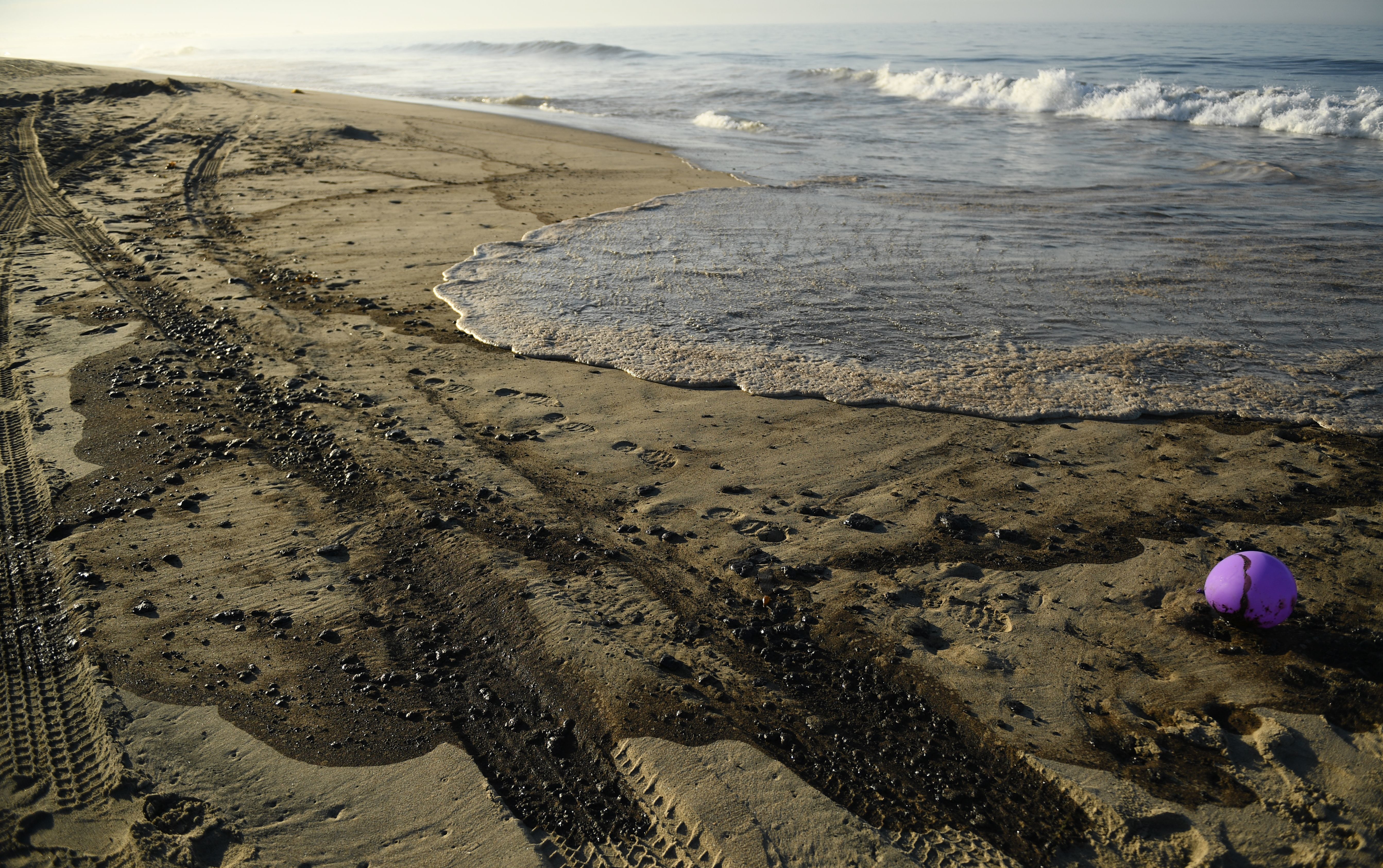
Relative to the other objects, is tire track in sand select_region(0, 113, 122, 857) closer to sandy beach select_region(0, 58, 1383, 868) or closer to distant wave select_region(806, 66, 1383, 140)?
sandy beach select_region(0, 58, 1383, 868)

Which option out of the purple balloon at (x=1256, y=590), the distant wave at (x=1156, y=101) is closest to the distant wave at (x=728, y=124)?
the distant wave at (x=1156, y=101)

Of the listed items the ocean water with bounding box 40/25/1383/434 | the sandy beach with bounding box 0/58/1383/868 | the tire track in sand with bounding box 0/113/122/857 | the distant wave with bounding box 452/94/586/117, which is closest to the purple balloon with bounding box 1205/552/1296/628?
the sandy beach with bounding box 0/58/1383/868

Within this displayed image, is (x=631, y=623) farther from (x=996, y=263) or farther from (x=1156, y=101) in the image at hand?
(x=1156, y=101)

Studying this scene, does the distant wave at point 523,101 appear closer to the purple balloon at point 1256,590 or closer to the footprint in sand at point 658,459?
the footprint in sand at point 658,459

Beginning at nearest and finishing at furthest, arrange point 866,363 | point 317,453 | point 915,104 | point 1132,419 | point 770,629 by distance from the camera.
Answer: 1. point 770,629
2. point 317,453
3. point 1132,419
4. point 866,363
5. point 915,104

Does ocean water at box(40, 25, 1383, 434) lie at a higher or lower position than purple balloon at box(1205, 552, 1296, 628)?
higher

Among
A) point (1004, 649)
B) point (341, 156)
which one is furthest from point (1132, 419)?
point (341, 156)

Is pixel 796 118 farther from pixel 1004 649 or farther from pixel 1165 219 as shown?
pixel 1004 649
